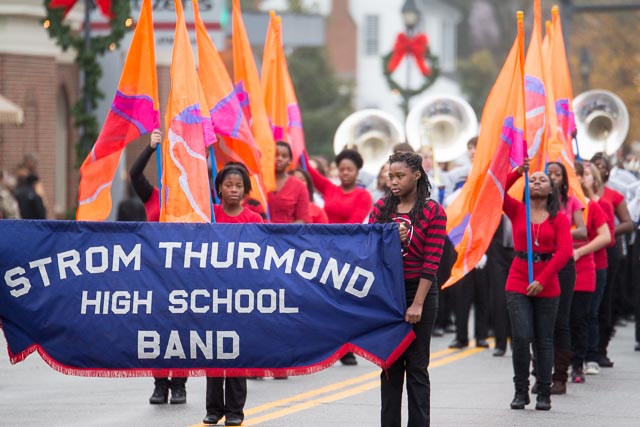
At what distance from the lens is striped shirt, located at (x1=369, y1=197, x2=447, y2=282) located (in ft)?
31.8

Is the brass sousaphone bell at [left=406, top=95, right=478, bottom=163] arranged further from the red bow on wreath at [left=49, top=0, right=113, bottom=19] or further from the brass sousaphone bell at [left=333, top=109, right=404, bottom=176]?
the red bow on wreath at [left=49, top=0, right=113, bottom=19]

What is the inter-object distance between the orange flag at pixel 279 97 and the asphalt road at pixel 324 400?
11.7ft

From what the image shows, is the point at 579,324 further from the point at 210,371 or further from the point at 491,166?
the point at 210,371

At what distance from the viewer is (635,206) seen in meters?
17.3

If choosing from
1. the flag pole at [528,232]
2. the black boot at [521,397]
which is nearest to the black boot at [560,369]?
the black boot at [521,397]

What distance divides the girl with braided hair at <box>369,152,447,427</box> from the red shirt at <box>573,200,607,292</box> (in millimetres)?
3849

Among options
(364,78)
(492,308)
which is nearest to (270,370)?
(492,308)

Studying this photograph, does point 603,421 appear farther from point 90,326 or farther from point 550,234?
point 90,326

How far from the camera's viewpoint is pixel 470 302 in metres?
17.5

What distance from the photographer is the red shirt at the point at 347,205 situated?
15984mm

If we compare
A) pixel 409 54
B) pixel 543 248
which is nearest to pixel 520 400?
pixel 543 248

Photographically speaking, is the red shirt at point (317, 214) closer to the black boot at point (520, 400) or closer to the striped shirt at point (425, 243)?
the black boot at point (520, 400)

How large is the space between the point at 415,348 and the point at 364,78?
7441 centimetres

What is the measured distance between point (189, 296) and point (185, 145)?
229cm
